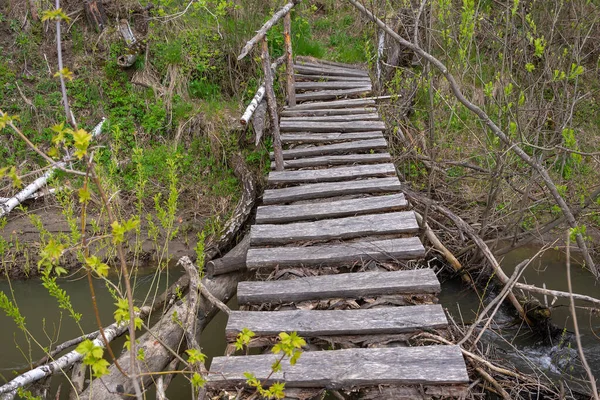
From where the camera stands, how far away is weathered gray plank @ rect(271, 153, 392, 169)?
14.8ft

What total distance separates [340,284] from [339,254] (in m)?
0.30

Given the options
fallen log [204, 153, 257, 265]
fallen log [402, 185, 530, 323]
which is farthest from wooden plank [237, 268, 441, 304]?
fallen log [204, 153, 257, 265]

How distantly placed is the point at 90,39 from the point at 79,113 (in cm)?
143

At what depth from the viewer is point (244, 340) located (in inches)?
71.4

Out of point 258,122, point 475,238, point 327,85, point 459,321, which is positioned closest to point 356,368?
point 258,122

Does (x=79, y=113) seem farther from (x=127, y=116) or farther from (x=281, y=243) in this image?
(x=281, y=243)

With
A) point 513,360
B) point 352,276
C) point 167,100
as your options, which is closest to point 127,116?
point 167,100

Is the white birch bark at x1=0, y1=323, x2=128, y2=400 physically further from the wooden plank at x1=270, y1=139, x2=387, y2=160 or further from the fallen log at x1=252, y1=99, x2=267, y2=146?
the wooden plank at x1=270, y1=139, x2=387, y2=160

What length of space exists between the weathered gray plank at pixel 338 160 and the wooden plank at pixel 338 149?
0.15 metres

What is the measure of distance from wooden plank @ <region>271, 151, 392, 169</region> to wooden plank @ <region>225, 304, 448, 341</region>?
6.54ft

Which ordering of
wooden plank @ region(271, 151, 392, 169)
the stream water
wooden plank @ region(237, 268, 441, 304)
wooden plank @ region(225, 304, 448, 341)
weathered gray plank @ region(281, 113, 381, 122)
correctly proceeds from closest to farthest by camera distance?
1. wooden plank @ region(225, 304, 448, 341)
2. wooden plank @ region(237, 268, 441, 304)
3. the stream water
4. wooden plank @ region(271, 151, 392, 169)
5. weathered gray plank @ region(281, 113, 381, 122)

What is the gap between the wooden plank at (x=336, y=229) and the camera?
134 inches

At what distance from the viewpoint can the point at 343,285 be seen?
9.50ft

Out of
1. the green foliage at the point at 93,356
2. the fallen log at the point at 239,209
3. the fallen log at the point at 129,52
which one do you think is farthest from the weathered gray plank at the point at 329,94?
the green foliage at the point at 93,356
